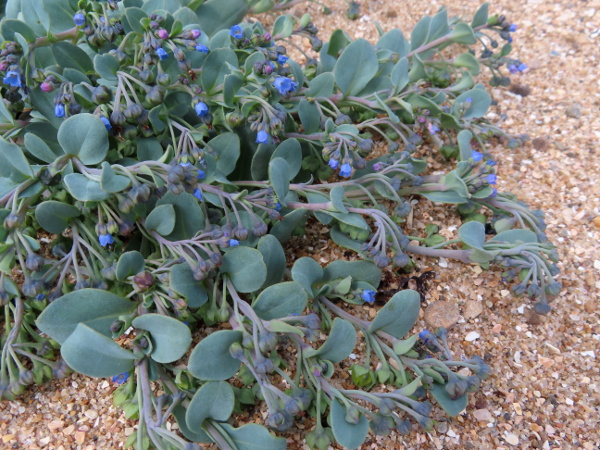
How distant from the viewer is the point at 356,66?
235 cm

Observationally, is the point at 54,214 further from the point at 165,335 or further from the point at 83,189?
the point at 165,335

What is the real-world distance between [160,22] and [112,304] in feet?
3.25

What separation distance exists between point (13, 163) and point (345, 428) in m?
1.37

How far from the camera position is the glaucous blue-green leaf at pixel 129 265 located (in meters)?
1.71

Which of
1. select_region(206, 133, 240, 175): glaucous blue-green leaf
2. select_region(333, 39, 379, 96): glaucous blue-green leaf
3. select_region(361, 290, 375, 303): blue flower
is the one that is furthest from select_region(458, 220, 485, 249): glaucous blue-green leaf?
select_region(206, 133, 240, 175): glaucous blue-green leaf

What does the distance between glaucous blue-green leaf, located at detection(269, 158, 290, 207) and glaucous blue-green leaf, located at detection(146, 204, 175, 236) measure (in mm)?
358

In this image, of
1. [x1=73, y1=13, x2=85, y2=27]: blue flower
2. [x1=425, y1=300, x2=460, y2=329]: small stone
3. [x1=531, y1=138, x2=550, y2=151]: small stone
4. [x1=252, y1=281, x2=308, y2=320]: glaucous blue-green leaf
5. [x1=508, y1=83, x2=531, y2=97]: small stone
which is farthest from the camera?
[x1=508, y1=83, x2=531, y2=97]: small stone

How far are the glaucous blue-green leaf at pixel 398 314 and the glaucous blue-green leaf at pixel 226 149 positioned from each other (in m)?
0.80

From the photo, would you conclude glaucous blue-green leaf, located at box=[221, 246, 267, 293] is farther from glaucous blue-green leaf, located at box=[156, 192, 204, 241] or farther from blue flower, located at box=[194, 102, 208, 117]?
blue flower, located at box=[194, 102, 208, 117]

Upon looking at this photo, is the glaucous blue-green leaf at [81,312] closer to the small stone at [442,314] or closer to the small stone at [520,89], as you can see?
the small stone at [442,314]

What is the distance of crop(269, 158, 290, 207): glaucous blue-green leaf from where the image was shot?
181 cm

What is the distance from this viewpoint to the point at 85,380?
1989mm

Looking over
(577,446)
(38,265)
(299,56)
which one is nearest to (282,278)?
(38,265)

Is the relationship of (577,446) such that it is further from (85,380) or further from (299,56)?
(299,56)
